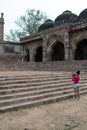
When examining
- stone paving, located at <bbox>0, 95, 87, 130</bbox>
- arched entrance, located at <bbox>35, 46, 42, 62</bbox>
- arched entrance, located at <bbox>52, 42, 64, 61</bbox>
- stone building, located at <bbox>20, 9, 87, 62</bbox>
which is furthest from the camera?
arched entrance, located at <bbox>35, 46, 42, 62</bbox>

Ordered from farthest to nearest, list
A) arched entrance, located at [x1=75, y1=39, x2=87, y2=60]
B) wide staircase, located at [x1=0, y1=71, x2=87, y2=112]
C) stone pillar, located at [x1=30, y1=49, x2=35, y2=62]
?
stone pillar, located at [x1=30, y1=49, x2=35, y2=62] → arched entrance, located at [x1=75, y1=39, x2=87, y2=60] → wide staircase, located at [x1=0, y1=71, x2=87, y2=112]

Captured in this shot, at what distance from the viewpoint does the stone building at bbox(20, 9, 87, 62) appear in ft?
60.1

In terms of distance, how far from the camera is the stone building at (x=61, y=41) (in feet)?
60.1

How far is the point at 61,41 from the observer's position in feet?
64.0

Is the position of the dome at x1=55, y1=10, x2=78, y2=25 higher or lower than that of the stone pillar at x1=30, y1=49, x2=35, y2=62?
higher

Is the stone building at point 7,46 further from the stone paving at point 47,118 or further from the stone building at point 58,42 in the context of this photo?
the stone paving at point 47,118

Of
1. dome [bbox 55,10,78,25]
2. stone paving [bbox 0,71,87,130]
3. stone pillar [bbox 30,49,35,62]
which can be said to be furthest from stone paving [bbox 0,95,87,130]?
stone pillar [bbox 30,49,35,62]

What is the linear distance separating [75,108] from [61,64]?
9835mm

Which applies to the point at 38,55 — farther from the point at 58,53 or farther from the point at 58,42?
the point at 58,42

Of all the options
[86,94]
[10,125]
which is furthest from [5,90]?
[86,94]

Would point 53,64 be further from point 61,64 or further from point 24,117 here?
point 24,117

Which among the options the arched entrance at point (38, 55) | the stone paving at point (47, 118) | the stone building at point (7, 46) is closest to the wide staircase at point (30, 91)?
the stone paving at point (47, 118)

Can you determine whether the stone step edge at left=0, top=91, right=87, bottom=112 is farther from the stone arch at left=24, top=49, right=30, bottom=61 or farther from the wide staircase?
the stone arch at left=24, top=49, right=30, bottom=61

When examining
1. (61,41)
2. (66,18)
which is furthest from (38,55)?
(61,41)
